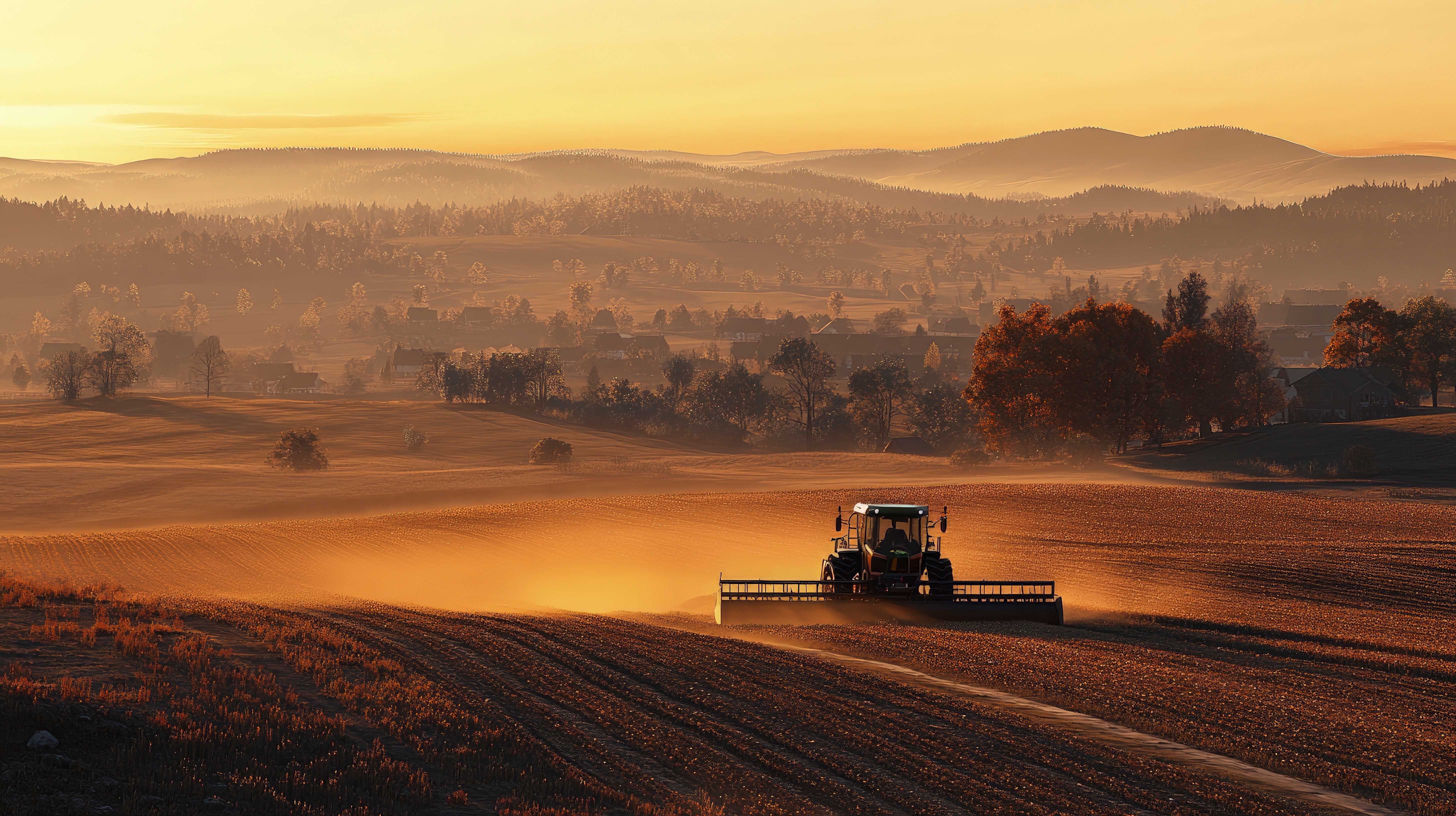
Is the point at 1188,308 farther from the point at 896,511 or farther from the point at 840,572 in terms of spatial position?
the point at 840,572

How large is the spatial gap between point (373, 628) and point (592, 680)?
6531 millimetres

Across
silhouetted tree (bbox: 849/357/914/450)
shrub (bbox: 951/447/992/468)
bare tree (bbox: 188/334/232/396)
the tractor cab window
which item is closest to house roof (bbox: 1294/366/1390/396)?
shrub (bbox: 951/447/992/468)

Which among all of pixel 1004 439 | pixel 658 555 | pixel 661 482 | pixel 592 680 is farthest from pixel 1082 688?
pixel 1004 439

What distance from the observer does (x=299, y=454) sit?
7594cm

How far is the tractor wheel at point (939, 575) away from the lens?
25547 mm

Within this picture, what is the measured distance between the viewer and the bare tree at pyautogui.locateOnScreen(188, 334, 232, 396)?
14200cm

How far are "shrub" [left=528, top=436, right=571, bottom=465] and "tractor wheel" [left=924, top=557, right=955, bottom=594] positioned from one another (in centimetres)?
5744

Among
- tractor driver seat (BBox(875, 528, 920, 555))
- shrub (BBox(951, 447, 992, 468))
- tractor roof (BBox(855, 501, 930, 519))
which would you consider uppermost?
tractor roof (BBox(855, 501, 930, 519))

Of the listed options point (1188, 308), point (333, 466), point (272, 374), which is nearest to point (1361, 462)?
point (1188, 308)

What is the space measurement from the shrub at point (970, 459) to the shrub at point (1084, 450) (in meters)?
5.84

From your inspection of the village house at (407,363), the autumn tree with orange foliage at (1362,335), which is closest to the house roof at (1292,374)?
the autumn tree with orange foliage at (1362,335)

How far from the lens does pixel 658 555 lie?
1549 inches

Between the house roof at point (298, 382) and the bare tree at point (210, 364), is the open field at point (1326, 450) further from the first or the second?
the house roof at point (298, 382)

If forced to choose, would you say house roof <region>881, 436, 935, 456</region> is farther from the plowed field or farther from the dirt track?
the dirt track
